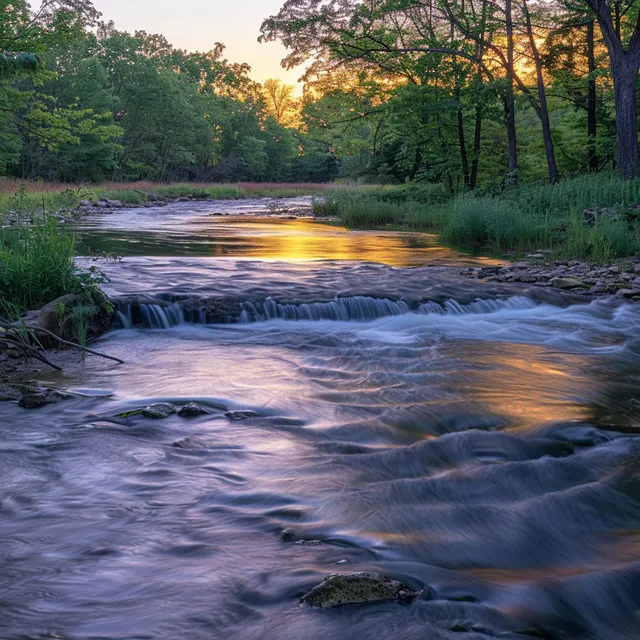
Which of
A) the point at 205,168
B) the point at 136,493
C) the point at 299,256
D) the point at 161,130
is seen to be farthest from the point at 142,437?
the point at 205,168

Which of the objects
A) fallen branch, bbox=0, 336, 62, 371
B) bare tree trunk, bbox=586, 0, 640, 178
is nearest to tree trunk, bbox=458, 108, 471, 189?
bare tree trunk, bbox=586, 0, 640, 178

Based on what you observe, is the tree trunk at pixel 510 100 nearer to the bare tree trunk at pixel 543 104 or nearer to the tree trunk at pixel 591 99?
the bare tree trunk at pixel 543 104

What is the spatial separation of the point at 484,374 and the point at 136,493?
3.86m

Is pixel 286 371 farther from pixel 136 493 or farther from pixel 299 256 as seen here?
pixel 299 256

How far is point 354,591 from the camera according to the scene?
8.28ft

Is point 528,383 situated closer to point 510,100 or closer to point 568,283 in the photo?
point 568,283

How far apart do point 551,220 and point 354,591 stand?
535 inches

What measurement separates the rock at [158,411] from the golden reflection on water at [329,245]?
8.26 meters

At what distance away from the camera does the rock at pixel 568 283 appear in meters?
10.5

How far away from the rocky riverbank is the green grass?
0.50m

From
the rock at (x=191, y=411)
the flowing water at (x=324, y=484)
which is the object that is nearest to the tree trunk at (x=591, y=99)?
the flowing water at (x=324, y=484)

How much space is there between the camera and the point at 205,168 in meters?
72.0

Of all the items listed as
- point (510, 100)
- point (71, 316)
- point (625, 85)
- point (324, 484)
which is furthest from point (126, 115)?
point (324, 484)

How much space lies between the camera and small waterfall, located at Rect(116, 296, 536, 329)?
8.13 m
